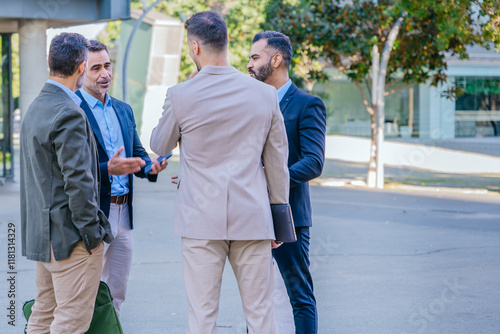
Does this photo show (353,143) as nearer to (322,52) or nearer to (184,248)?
(322,52)

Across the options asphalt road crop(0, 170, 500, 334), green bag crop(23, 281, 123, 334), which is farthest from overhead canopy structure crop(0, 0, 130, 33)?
green bag crop(23, 281, 123, 334)

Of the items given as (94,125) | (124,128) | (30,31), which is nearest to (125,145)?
(124,128)

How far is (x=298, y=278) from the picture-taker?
4051 mm

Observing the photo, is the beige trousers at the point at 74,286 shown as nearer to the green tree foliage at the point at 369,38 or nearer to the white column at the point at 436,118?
the green tree foliage at the point at 369,38

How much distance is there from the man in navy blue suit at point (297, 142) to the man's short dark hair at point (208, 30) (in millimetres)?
791

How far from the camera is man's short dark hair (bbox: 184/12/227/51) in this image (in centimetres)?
325

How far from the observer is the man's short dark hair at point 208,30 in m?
3.25

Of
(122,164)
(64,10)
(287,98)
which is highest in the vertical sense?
(64,10)

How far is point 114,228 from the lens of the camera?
4.16m

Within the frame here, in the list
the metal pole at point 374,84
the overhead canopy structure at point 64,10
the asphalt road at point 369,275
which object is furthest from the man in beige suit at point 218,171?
the metal pole at point 374,84

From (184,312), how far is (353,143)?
31229 mm

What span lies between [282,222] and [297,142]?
77cm

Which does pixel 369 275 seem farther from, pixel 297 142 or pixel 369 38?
pixel 369 38

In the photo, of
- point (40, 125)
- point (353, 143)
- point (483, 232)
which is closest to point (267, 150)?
point (40, 125)
